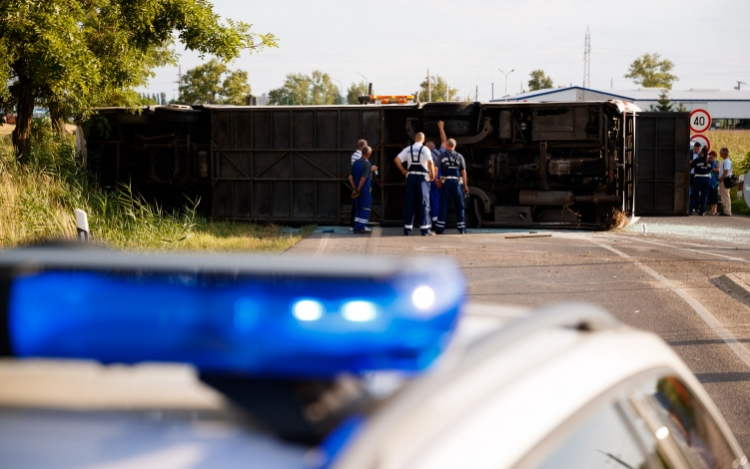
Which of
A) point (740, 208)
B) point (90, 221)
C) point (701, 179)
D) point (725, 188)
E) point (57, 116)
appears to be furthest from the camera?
point (740, 208)

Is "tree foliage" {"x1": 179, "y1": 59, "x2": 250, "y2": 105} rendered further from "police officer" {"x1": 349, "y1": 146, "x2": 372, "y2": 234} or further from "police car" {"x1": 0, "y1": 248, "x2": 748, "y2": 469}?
"police car" {"x1": 0, "y1": 248, "x2": 748, "y2": 469}

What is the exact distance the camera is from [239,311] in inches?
47.7

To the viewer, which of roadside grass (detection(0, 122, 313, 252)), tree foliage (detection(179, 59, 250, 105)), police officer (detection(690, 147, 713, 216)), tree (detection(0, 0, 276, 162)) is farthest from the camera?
tree foliage (detection(179, 59, 250, 105))

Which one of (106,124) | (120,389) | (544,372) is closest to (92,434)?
(120,389)

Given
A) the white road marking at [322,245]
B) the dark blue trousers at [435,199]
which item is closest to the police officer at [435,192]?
the dark blue trousers at [435,199]

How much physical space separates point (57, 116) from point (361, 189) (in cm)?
969

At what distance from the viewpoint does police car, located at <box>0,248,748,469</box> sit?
1.19 meters

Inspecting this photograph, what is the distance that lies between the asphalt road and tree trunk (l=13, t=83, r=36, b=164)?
6446 mm

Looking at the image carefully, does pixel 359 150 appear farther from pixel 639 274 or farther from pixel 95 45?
pixel 639 274

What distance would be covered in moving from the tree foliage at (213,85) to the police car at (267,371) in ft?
271

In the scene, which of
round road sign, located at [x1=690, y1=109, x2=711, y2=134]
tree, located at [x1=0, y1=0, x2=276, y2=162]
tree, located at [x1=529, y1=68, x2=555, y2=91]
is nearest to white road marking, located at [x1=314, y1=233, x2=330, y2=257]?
tree, located at [x1=0, y1=0, x2=276, y2=162]

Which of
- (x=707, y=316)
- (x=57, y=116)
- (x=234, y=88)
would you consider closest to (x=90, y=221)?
(x=707, y=316)

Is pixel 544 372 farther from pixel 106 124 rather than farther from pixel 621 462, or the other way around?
pixel 106 124

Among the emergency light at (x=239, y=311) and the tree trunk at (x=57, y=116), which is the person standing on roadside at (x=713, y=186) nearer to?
the tree trunk at (x=57, y=116)
